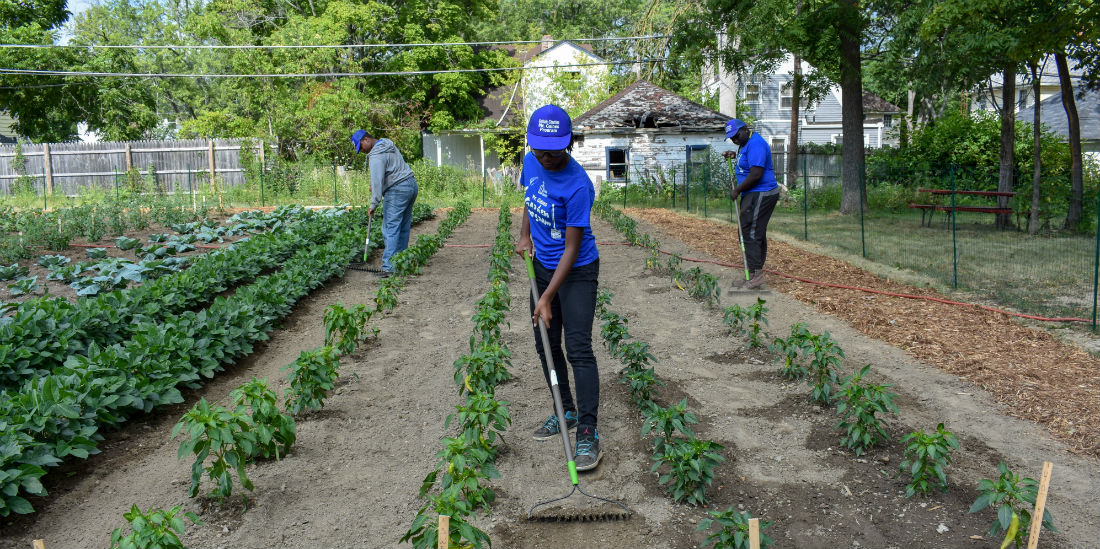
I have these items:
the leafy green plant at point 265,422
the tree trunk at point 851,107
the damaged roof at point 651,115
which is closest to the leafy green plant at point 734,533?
the leafy green plant at point 265,422

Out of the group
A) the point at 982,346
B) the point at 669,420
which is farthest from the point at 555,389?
the point at 982,346

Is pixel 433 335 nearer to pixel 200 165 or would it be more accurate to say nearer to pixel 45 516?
pixel 45 516

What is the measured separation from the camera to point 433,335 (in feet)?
23.1

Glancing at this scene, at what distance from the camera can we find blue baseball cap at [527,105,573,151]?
3.62 m

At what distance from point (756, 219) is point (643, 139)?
766 inches

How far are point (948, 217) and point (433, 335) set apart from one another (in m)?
13.4

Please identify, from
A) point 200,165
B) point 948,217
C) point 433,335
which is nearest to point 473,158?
point 200,165

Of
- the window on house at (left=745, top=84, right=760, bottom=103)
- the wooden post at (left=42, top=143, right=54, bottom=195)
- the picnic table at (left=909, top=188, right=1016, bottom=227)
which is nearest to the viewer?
the picnic table at (left=909, top=188, right=1016, bottom=227)

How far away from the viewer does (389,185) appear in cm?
923

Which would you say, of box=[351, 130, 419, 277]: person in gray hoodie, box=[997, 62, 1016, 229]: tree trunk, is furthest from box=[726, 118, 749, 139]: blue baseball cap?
box=[997, 62, 1016, 229]: tree trunk

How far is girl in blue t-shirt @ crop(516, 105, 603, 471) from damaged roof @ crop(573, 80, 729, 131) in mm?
22543

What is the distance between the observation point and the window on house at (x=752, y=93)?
112 feet

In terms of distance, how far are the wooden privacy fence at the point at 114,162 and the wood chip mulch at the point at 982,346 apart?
19.4 metres

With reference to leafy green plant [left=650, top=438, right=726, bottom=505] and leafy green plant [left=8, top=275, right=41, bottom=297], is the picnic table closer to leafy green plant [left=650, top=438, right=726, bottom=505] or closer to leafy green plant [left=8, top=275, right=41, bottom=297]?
leafy green plant [left=650, top=438, right=726, bottom=505]
